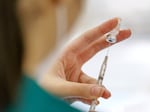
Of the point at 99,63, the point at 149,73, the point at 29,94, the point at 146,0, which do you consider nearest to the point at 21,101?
the point at 29,94

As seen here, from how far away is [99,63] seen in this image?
101 centimetres

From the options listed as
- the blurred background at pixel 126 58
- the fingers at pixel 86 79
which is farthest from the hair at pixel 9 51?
the blurred background at pixel 126 58

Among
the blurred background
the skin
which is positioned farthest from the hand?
the blurred background

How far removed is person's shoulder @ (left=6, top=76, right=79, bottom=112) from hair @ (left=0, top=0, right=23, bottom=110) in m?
0.01

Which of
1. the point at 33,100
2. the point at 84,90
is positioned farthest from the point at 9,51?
the point at 84,90

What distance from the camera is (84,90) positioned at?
2.30 ft

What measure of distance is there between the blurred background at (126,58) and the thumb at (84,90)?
19 centimetres

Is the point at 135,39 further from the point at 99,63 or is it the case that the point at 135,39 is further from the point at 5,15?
the point at 5,15

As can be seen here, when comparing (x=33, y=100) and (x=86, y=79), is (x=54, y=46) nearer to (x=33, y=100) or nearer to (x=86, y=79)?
(x=33, y=100)

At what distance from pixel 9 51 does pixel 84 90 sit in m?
0.32

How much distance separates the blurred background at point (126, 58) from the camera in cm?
98

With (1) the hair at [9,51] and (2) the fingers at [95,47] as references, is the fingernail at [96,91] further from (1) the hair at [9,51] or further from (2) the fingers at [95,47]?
(1) the hair at [9,51]

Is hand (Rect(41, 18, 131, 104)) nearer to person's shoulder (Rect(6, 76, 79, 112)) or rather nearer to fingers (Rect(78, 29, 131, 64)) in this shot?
fingers (Rect(78, 29, 131, 64))

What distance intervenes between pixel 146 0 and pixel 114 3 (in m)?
0.10
